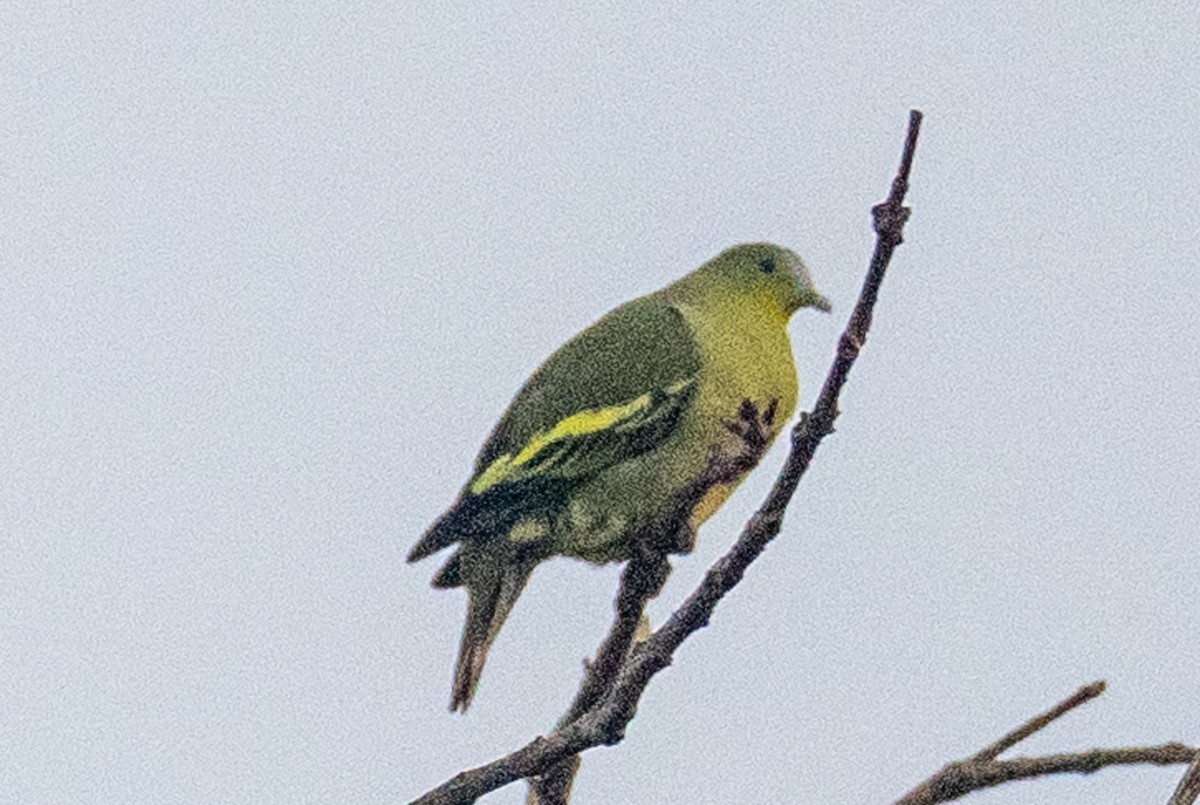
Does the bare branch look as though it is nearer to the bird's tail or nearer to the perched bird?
the perched bird

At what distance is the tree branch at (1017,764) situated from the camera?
462 centimetres

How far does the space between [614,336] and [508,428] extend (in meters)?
0.54

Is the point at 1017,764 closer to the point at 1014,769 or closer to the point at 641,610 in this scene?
the point at 1014,769

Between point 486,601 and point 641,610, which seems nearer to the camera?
point 641,610

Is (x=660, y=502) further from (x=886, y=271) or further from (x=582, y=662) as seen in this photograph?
(x=886, y=271)

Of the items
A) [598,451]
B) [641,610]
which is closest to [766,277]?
[598,451]

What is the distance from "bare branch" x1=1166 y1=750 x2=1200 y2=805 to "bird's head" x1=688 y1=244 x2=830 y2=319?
4707mm

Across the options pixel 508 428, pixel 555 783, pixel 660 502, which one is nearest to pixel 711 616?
pixel 555 783

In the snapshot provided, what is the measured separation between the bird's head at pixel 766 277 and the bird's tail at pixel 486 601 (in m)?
1.60

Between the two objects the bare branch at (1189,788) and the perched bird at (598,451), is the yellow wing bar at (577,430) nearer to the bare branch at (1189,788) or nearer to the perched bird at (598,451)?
the perched bird at (598,451)

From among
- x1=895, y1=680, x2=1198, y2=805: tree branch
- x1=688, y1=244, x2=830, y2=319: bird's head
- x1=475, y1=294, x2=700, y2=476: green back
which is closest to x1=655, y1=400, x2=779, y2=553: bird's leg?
x1=895, y1=680, x2=1198, y2=805: tree branch

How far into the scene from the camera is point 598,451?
7.54 m

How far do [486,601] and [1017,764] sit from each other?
3.10 m

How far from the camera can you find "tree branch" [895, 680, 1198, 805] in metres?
4.62
